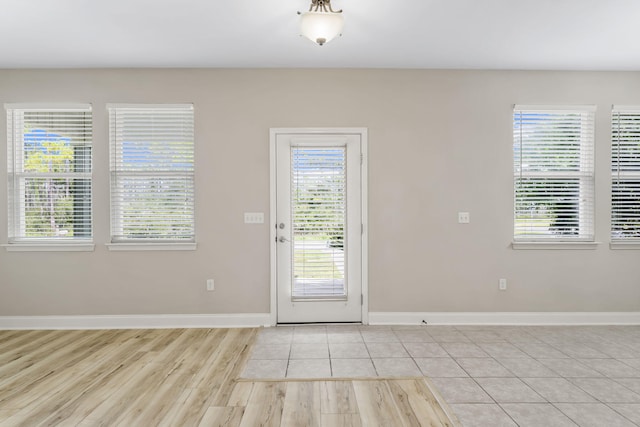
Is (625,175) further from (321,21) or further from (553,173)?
(321,21)

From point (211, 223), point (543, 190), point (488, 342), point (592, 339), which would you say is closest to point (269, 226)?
point (211, 223)

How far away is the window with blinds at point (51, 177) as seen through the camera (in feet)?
13.0

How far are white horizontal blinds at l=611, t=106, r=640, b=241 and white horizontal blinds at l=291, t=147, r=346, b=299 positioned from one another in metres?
2.96

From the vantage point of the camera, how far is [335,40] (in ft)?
10.9

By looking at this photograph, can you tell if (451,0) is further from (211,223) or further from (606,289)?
(606,289)

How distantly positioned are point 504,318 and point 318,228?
2234mm

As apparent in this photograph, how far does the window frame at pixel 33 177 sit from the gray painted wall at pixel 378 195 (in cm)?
8

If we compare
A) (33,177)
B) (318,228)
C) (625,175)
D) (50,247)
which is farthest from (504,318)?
(33,177)

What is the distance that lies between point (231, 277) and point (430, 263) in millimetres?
2151

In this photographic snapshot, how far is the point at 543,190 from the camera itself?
13.2 ft

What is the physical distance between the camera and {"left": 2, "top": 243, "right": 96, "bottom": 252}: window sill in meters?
3.91

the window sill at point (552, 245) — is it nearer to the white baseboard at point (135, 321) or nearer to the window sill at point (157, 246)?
Result: the white baseboard at point (135, 321)

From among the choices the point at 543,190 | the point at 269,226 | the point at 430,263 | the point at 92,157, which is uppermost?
the point at 92,157

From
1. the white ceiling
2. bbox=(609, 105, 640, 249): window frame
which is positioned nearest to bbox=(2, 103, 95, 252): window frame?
the white ceiling
